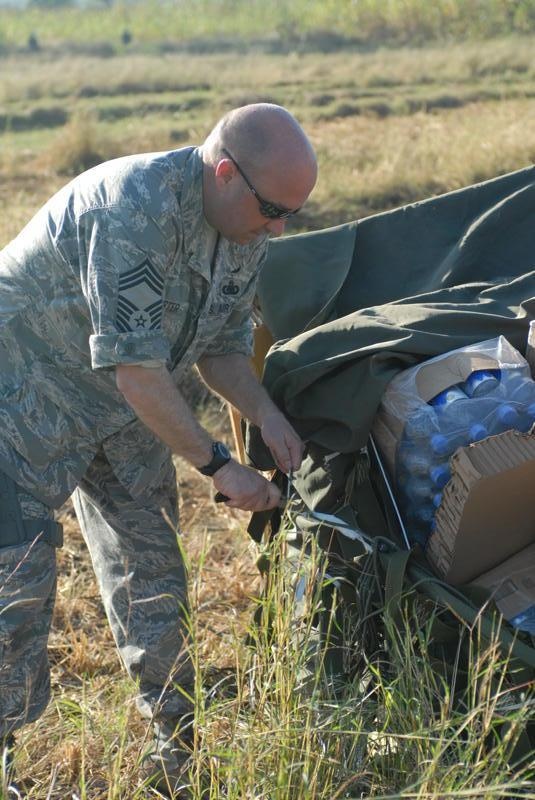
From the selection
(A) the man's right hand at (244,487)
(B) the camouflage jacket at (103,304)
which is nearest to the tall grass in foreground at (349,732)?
(A) the man's right hand at (244,487)

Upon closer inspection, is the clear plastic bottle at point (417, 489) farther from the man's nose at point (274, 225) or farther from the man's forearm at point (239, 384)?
the man's nose at point (274, 225)

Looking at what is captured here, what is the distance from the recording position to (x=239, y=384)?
3.34 meters

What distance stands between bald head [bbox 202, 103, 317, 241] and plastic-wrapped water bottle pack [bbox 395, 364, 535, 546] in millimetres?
709

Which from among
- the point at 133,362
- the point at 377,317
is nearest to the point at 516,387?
the point at 377,317

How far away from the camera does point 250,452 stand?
11.2ft

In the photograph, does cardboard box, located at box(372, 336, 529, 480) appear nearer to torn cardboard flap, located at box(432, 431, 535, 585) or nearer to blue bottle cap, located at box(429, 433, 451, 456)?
blue bottle cap, located at box(429, 433, 451, 456)

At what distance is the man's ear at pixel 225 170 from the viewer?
2809mm

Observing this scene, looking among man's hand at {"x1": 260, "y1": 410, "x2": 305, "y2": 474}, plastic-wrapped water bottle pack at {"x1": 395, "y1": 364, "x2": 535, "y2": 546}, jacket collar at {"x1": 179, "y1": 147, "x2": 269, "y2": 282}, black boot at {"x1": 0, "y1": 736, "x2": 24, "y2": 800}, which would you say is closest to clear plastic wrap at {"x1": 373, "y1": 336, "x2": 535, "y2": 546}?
plastic-wrapped water bottle pack at {"x1": 395, "y1": 364, "x2": 535, "y2": 546}

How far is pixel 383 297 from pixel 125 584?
1348 millimetres

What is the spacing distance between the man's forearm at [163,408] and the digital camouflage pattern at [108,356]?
66mm

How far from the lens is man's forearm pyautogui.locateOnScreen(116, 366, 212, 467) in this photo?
9.21 feet

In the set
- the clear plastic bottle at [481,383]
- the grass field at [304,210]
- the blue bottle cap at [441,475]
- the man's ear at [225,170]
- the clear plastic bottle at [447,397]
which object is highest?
the man's ear at [225,170]

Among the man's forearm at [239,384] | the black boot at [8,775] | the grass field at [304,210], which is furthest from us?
the man's forearm at [239,384]

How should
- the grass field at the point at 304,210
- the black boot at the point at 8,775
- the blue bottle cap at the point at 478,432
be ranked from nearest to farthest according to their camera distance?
the black boot at the point at 8,775
the grass field at the point at 304,210
the blue bottle cap at the point at 478,432
